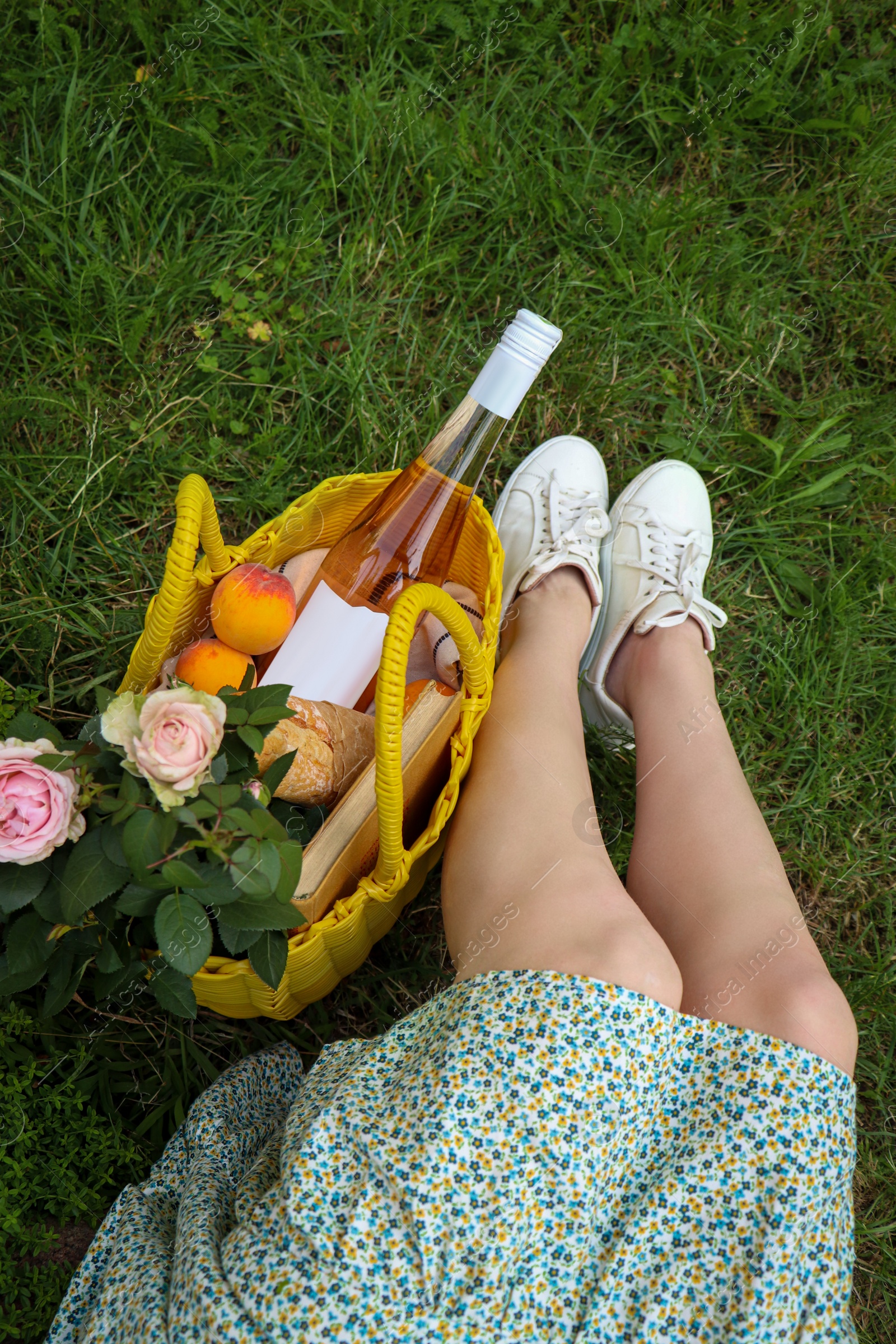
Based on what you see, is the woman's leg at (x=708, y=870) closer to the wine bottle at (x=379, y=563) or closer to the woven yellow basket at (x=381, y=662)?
the woven yellow basket at (x=381, y=662)

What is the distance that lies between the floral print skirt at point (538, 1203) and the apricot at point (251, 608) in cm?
48

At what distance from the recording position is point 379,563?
121 centimetres

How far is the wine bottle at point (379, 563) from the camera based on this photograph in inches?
43.4

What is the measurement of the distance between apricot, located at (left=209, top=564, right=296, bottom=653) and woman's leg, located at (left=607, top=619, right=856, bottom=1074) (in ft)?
1.97

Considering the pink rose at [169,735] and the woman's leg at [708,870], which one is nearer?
the pink rose at [169,735]

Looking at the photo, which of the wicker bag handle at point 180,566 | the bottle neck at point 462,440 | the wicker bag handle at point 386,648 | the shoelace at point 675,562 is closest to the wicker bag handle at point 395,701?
the wicker bag handle at point 386,648

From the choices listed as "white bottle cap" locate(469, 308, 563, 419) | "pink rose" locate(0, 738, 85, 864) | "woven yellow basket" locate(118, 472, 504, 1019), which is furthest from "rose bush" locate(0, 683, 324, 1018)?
"white bottle cap" locate(469, 308, 563, 419)

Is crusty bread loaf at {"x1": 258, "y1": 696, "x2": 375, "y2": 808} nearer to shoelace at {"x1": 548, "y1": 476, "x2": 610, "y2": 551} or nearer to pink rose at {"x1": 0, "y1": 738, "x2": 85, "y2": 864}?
pink rose at {"x1": 0, "y1": 738, "x2": 85, "y2": 864}

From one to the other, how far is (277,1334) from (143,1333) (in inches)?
5.9

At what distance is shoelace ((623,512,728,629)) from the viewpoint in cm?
149

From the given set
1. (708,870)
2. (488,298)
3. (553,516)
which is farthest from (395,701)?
(488,298)

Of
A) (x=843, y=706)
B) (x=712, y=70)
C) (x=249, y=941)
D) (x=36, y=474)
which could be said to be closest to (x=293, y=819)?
(x=249, y=941)

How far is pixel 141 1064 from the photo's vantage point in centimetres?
126

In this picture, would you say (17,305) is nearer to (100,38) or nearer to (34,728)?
(100,38)
